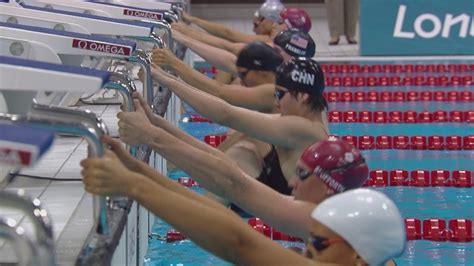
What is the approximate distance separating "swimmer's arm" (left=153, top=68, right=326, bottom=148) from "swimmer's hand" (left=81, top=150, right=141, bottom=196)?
2.27 metres

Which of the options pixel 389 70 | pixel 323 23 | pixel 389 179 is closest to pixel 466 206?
pixel 389 179

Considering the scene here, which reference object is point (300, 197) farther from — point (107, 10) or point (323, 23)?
point (323, 23)

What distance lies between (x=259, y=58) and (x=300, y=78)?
1148 mm

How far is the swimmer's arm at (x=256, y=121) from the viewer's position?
5188 mm

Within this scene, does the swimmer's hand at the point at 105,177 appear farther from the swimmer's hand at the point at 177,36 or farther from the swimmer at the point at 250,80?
the swimmer's hand at the point at 177,36

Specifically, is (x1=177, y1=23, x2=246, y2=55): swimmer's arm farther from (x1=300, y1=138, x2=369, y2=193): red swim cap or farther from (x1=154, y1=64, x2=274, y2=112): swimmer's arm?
(x1=300, y1=138, x2=369, y2=193): red swim cap

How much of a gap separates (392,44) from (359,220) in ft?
34.7

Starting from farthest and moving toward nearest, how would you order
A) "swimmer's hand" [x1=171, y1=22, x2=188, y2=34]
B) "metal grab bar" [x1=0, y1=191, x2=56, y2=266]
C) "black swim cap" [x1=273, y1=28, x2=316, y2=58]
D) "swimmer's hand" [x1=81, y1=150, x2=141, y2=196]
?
"swimmer's hand" [x1=171, y1=22, x2=188, y2=34]
"black swim cap" [x1=273, y1=28, x2=316, y2=58]
"swimmer's hand" [x1=81, y1=150, x2=141, y2=196]
"metal grab bar" [x1=0, y1=191, x2=56, y2=266]

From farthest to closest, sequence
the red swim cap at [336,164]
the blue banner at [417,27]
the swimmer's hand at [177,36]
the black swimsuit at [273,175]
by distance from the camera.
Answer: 1. the blue banner at [417,27]
2. the swimmer's hand at [177,36]
3. the black swimsuit at [273,175]
4. the red swim cap at [336,164]

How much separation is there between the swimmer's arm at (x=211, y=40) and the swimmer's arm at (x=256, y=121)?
2533mm

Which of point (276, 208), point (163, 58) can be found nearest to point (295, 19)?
point (163, 58)

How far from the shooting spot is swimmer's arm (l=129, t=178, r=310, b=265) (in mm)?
3002

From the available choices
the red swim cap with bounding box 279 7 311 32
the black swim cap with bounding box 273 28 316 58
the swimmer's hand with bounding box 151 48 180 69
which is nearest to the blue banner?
the red swim cap with bounding box 279 7 311 32

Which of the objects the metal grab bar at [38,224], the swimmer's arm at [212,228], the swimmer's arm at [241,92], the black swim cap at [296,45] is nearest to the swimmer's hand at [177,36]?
the black swim cap at [296,45]
